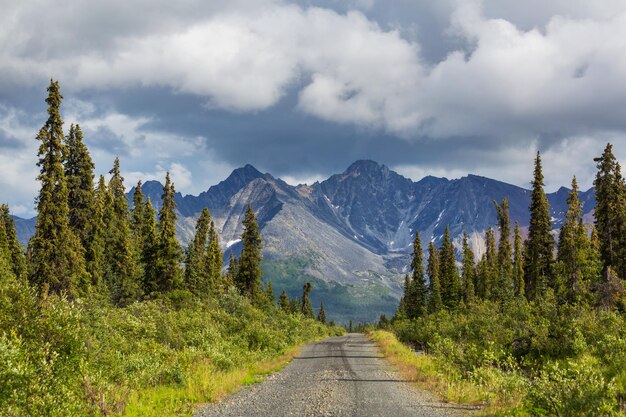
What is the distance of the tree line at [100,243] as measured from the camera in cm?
4128

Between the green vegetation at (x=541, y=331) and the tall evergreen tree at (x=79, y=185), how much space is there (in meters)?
34.3

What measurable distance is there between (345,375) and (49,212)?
30.6 m

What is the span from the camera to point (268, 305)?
70750mm

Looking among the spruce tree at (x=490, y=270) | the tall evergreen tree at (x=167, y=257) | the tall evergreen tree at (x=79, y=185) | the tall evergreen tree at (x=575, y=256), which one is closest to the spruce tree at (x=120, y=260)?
the tall evergreen tree at (x=167, y=257)

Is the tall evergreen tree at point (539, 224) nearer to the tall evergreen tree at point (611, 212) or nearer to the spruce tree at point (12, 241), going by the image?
the tall evergreen tree at point (611, 212)

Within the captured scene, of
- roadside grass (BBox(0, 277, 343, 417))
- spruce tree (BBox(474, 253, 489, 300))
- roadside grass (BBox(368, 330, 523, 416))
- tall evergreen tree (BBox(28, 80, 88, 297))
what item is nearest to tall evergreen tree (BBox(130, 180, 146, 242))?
tall evergreen tree (BBox(28, 80, 88, 297))

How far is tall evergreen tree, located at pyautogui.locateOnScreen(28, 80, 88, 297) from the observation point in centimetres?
4081

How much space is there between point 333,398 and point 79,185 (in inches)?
1730

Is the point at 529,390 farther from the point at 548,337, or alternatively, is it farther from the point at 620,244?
the point at 620,244

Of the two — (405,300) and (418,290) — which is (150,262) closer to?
(418,290)

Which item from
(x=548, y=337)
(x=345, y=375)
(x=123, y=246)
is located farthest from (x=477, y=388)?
(x=123, y=246)

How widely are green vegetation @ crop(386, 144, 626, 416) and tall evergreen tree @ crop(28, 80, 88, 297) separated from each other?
93.8ft

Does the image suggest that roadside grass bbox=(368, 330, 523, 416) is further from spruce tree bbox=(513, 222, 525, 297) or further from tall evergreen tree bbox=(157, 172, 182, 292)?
spruce tree bbox=(513, 222, 525, 297)

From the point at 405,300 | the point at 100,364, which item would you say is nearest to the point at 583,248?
the point at 100,364
